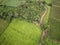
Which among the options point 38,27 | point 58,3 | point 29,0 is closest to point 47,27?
point 38,27

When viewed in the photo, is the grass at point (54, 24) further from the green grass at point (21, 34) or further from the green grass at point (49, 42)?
the green grass at point (21, 34)

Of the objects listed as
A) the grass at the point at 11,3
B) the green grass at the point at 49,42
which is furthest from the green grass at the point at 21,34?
the grass at the point at 11,3

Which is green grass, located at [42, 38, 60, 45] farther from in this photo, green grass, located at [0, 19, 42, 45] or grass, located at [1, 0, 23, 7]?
grass, located at [1, 0, 23, 7]

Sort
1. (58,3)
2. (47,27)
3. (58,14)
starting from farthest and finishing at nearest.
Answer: (58,3), (58,14), (47,27)

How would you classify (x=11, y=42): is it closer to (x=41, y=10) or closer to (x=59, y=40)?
(x=59, y=40)

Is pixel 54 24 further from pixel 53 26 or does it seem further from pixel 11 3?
pixel 11 3

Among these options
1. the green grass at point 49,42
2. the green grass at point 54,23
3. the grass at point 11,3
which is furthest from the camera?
the grass at point 11,3

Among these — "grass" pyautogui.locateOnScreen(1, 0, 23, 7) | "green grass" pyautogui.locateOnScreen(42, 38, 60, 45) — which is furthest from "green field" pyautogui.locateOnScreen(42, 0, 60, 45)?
"grass" pyautogui.locateOnScreen(1, 0, 23, 7)

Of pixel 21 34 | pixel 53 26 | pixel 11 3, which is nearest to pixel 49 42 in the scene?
pixel 53 26
